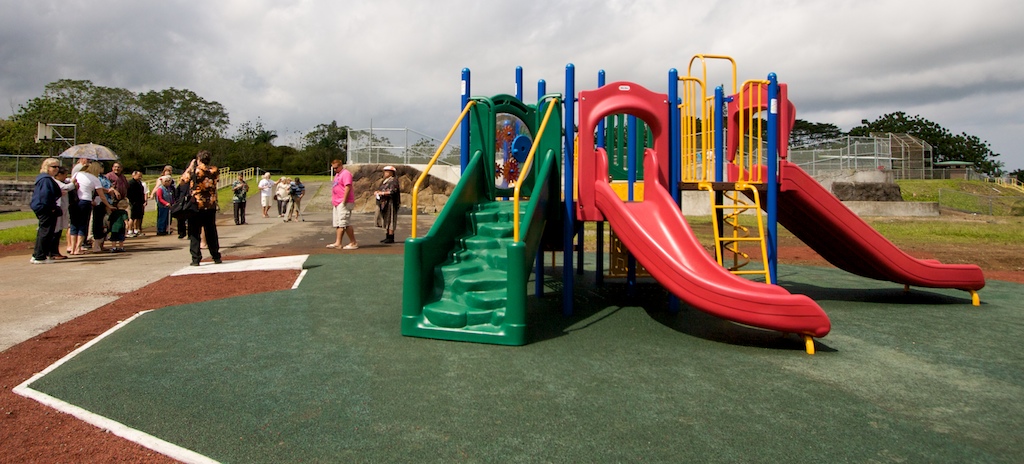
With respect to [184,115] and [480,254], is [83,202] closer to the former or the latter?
[480,254]

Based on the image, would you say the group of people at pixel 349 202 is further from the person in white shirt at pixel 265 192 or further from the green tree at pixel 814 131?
the green tree at pixel 814 131

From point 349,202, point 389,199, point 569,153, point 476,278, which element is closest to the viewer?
point 476,278

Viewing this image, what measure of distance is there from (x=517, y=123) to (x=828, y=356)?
4873 mm

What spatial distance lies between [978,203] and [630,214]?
138 ft

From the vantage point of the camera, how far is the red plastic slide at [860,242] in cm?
732

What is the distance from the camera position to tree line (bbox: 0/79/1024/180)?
6238cm

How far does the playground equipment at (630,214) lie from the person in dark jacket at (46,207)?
7163 millimetres

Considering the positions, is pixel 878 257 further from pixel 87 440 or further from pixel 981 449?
pixel 87 440

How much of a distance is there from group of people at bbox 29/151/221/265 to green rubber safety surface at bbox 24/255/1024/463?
3641mm

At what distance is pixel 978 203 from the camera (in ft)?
125

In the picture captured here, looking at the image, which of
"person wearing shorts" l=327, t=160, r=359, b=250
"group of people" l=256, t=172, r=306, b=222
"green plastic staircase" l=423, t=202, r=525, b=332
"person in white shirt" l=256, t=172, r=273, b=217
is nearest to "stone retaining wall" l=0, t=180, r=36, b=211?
"person in white shirt" l=256, t=172, r=273, b=217

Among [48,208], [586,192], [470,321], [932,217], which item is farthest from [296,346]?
[932,217]

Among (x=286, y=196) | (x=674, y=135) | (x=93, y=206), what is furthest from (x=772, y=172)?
(x=286, y=196)

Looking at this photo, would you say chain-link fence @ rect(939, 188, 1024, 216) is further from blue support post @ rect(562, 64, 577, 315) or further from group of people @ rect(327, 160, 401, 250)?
blue support post @ rect(562, 64, 577, 315)
